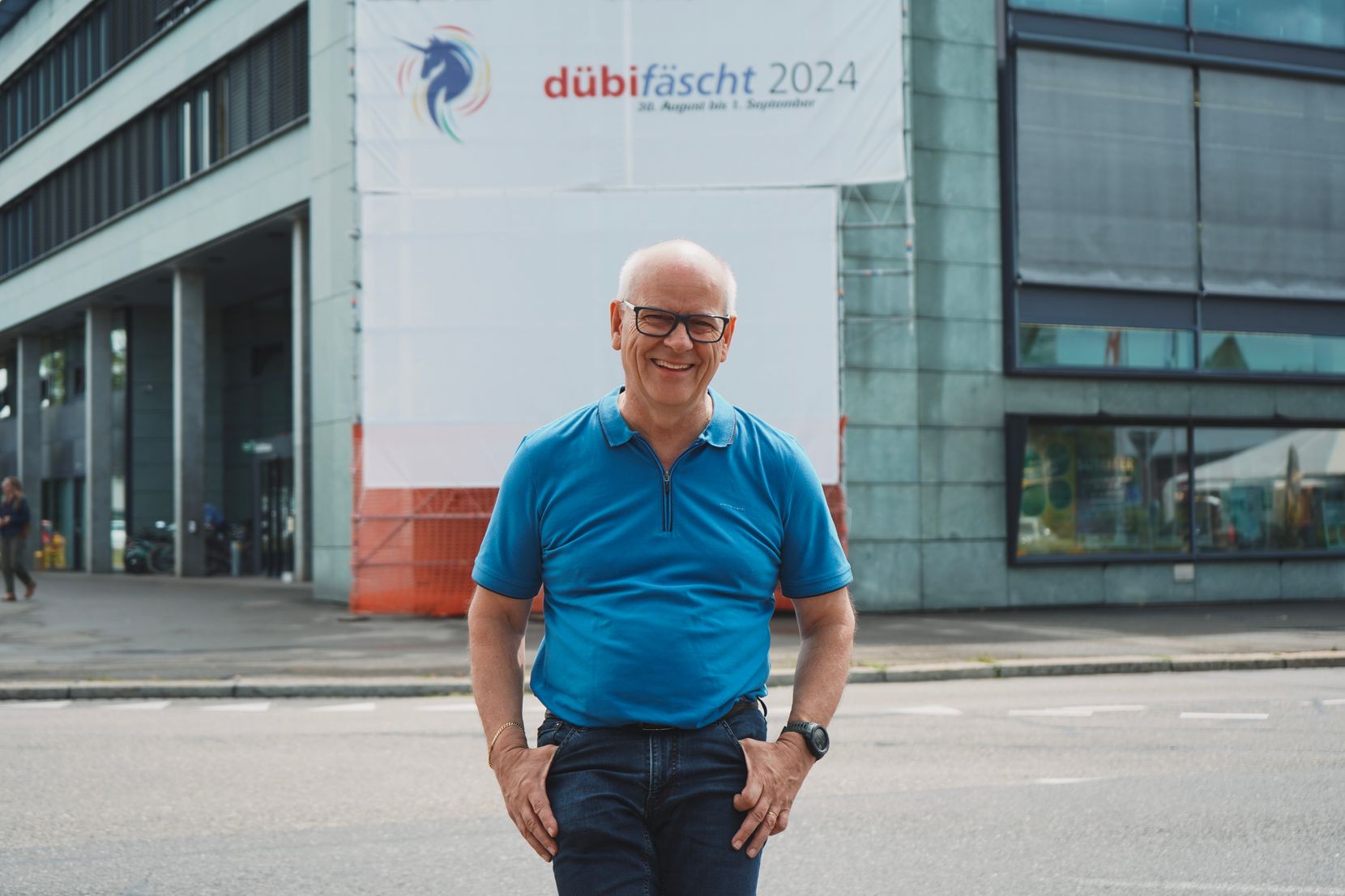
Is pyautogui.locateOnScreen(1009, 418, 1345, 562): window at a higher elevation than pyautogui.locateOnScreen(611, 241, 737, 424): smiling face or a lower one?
lower

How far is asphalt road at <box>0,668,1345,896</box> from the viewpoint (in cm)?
536

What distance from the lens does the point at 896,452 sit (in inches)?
728

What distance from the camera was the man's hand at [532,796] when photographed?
2.42 m

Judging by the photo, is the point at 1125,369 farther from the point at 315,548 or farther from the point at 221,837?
the point at 221,837

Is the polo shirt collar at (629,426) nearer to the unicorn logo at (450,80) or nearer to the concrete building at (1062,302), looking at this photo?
the concrete building at (1062,302)

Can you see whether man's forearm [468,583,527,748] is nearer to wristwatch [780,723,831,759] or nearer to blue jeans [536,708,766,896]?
blue jeans [536,708,766,896]

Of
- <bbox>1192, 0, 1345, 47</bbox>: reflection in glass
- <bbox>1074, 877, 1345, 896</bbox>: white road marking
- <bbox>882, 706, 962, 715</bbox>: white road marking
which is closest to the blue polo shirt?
<bbox>1074, 877, 1345, 896</bbox>: white road marking

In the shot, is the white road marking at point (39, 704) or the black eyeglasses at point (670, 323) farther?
the white road marking at point (39, 704)

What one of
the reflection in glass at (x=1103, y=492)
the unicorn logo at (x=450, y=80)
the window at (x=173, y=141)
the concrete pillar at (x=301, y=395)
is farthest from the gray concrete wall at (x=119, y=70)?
the reflection in glass at (x=1103, y=492)

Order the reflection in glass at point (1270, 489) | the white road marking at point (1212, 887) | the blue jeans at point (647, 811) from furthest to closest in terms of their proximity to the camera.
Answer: the reflection in glass at point (1270, 489)
the white road marking at point (1212, 887)
the blue jeans at point (647, 811)

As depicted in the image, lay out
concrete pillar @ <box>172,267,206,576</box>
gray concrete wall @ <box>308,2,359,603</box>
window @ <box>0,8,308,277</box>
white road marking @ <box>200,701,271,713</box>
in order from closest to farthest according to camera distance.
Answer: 1. white road marking @ <box>200,701,271,713</box>
2. gray concrete wall @ <box>308,2,359,603</box>
3. window @ <box>0,8,308,277</box>
4. concrete pillar @ <box>172,267,206,576</box>

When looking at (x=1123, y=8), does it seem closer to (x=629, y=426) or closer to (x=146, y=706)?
(x=146, y=706)

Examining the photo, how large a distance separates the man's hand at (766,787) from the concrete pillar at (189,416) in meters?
28.0

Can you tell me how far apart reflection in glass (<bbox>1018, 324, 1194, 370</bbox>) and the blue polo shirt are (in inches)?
677
